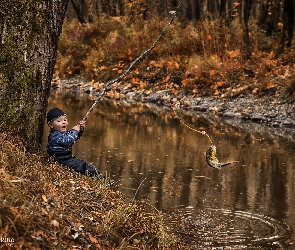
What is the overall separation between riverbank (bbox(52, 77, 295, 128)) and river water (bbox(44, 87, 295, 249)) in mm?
821

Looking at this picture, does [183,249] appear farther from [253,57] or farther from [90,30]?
[90,30]

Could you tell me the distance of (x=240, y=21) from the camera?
78.9 feet

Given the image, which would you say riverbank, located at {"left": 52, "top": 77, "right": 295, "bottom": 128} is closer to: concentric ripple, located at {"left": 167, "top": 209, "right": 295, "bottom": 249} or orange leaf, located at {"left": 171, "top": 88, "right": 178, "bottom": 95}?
orange leaf, located at {"left": 171, "top": 88, "right": 178, "bottom": 95}

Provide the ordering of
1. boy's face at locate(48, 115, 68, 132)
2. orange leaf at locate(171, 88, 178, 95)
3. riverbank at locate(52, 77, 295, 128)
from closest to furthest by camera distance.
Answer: boy's face at locate(48, 115, 68, 132) < riverbank at locate(52, 77, 295, 128) < orange leaf at locate(171, 88, 178, 95)

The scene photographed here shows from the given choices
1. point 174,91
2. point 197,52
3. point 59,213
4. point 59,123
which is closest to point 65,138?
point 59,123

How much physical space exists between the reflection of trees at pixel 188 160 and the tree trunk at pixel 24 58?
2.32 m

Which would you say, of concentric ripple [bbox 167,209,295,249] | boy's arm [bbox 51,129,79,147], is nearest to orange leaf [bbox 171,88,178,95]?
concentric ripple [bbox 167,209,295,249]

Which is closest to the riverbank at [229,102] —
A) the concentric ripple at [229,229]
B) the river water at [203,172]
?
the river water at [203,172]

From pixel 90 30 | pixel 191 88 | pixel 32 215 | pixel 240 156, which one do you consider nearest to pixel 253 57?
pixel 191 88

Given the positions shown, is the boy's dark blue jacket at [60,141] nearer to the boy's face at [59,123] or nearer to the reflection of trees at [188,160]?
the boy's face at [59,123]

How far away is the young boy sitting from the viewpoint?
23.5ft

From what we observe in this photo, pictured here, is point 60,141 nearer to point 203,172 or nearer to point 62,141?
point 62,141

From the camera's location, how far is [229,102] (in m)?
19.0

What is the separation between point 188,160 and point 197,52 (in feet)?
41.1
